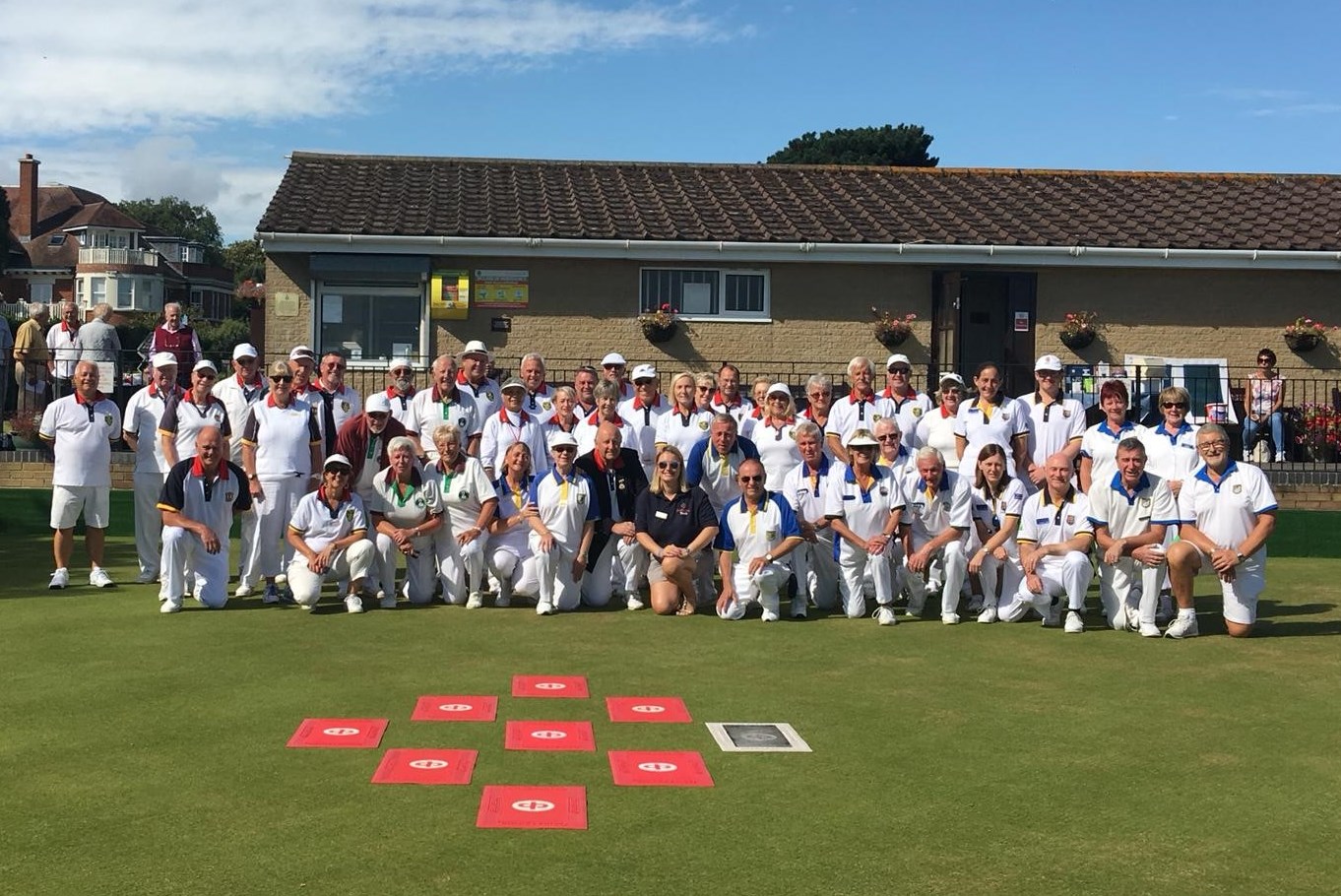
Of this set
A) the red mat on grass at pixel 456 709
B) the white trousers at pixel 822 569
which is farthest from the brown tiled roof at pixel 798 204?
the red mat on grass at pixel 456 709

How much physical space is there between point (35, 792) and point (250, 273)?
79793mm

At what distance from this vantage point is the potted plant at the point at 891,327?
61.6 ft

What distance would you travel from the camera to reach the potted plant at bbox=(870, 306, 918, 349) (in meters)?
18.8

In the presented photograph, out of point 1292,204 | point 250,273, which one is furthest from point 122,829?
point 250,273

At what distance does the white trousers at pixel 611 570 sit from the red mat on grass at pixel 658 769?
14.5 feet

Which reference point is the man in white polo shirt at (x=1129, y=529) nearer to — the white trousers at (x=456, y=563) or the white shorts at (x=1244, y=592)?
the white shorts at (x=1244, y=592)

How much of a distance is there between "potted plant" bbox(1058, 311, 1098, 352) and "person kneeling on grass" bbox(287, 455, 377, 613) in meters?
11.5

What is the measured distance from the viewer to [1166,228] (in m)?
19.8

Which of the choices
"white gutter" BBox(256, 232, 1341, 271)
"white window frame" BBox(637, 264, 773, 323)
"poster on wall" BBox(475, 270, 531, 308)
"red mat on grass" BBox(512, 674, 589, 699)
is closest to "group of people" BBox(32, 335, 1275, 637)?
"red mat on grass" BBox(512, 674, 589, 699)


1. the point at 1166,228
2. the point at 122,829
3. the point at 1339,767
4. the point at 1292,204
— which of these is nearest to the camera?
the point at 122,829

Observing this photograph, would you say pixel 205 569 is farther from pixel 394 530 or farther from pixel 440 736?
pixel 440 736

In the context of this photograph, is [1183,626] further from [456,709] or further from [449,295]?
[449,295]

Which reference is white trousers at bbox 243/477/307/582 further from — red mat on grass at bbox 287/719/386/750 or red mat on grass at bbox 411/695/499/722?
red mat on grass at bbox 287/719/386/750

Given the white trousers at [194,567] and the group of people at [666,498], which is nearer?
the group of people at [666,498]
